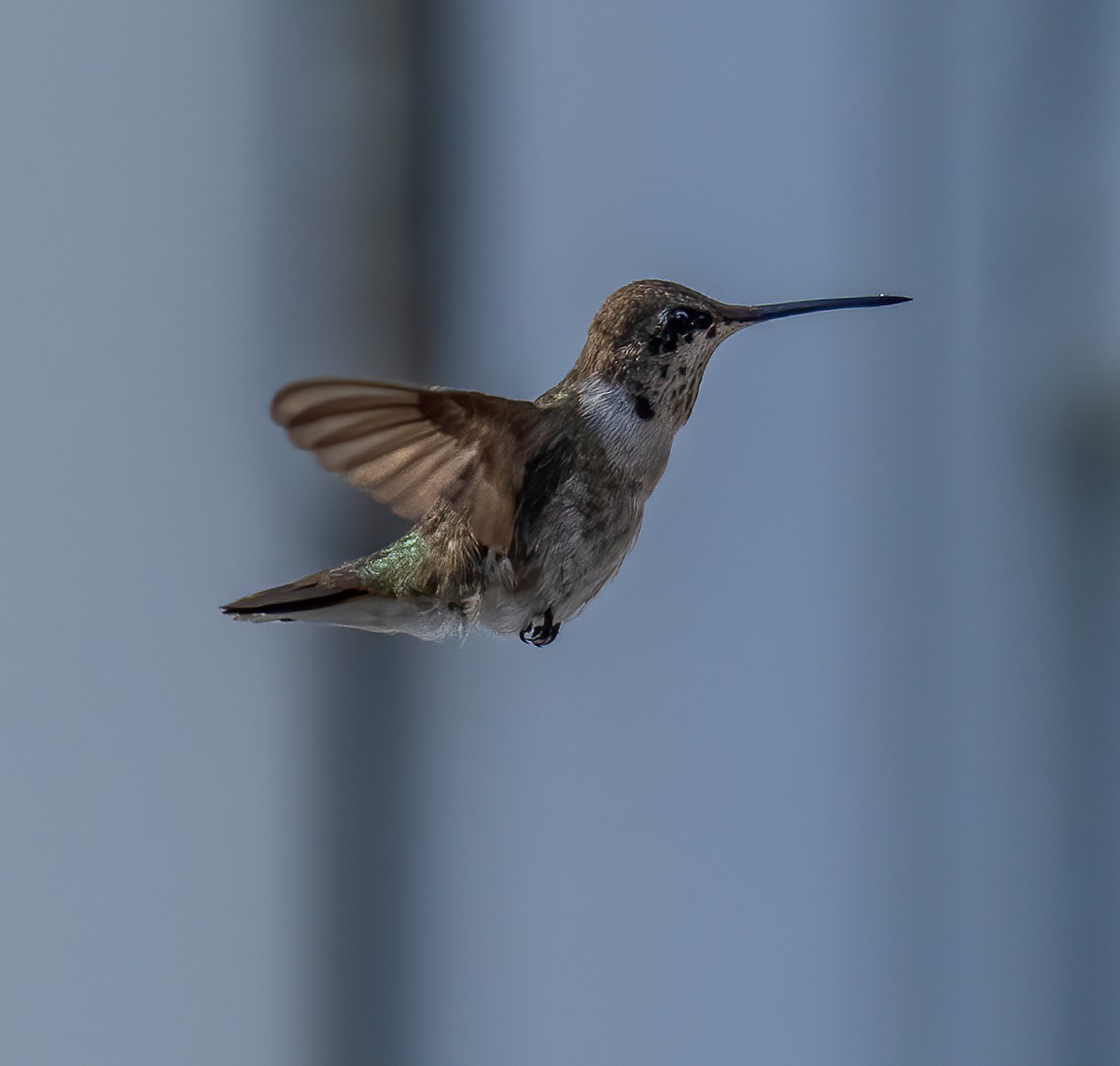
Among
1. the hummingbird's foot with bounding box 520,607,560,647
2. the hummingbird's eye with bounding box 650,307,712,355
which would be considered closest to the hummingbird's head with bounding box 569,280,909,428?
the hummingbird's eye with bounding box 650,307,712,355

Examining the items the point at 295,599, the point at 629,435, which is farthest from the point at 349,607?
the point at 629,435

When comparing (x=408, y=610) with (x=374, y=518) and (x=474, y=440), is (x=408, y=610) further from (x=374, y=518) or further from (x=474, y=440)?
(x=374, y=518)

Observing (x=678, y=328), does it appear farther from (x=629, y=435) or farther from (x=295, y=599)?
(x=295, y=599)

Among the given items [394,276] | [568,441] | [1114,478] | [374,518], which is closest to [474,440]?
[568,441]

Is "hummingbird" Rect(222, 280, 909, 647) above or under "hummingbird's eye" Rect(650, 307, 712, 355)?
under

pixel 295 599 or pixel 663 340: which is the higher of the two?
pixel 663 340

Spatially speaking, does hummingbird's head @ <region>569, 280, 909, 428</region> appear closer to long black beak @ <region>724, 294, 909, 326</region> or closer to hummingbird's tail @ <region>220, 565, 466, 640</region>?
long black beak @ <region>724, 294, 909, 326</region>

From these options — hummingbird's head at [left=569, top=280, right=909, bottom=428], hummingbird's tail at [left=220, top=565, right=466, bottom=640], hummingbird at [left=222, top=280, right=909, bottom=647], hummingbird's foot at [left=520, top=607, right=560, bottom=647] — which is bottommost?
hummingbird's foot at [left=520, top=607, right=560, bottom=647]
